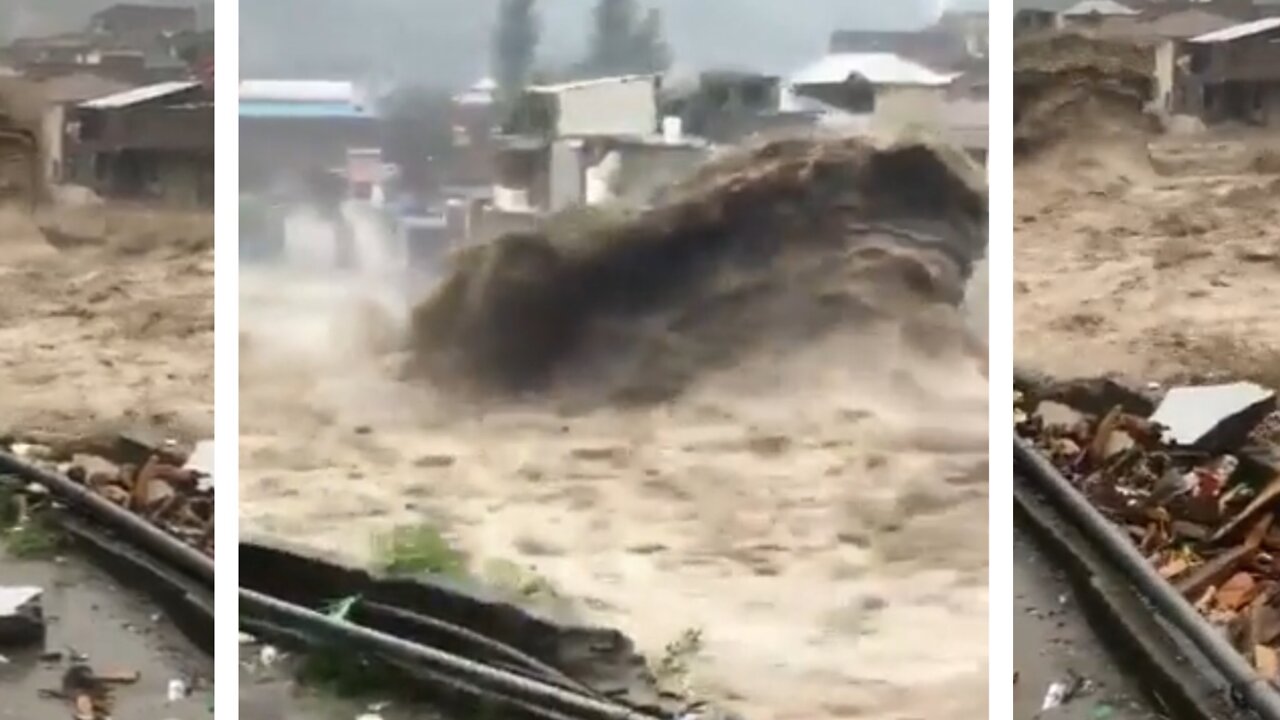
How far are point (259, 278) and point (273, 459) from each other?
0.49 feet

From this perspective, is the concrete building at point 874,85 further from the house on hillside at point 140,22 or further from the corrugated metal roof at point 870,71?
the house on hillside at point 140,22

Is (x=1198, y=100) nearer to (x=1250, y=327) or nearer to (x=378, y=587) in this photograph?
(x=1250, y=327)

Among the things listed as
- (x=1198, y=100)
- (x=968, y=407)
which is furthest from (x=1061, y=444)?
(x=1198, y=100)

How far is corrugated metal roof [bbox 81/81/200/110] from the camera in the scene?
1175 mm

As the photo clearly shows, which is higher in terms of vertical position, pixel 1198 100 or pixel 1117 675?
pixel 1198 100

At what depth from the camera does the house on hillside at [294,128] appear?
3.84 feet

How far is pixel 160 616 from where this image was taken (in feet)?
3.80

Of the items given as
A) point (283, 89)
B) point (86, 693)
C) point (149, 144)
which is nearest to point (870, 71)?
point (283, 89)

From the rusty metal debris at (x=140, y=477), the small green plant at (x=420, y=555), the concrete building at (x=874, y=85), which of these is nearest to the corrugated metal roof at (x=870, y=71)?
the concrete building at (x=874, y=85)

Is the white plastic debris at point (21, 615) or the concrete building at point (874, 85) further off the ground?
the concrete building at point (874, 85)

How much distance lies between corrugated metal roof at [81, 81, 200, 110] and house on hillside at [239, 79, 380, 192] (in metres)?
0.06

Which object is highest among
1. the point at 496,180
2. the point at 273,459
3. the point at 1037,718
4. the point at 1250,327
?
the point at 496,180

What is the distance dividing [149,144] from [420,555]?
0.40 metres

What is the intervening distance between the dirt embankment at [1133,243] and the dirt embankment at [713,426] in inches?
2.2
